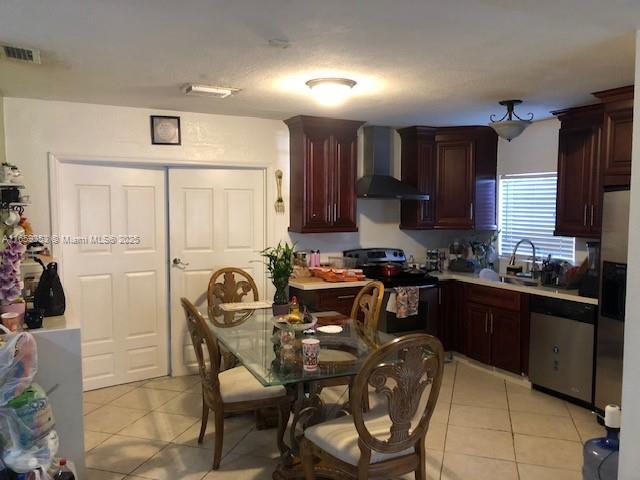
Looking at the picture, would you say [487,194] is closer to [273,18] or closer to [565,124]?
[565,124]

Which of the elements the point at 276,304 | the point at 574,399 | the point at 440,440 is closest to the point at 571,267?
the point at 574,399

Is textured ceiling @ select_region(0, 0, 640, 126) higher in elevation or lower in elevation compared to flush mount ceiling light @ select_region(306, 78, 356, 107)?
higher

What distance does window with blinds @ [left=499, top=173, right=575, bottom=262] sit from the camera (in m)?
4.66

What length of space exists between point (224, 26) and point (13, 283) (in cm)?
169

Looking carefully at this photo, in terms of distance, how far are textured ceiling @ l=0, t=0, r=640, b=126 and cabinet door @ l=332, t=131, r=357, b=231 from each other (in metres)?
0.82

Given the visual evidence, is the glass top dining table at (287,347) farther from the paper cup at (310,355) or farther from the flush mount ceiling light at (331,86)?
the flush mount ceiling light at (331,86)

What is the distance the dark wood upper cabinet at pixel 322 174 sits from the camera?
14.9 ft

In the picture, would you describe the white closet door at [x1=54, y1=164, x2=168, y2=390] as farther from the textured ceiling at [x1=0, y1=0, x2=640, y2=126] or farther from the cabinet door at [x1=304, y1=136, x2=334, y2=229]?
the cabinet door at [x1=304, y1=136, x2=334, y2=229]

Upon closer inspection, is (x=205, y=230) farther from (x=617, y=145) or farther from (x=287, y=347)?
(x=617, y=145)

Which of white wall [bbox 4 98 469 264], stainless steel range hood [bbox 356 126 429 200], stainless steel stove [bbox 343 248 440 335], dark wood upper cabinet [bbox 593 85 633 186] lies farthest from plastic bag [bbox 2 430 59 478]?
dark wood upper cabinet [bbox 593 85 633 186]

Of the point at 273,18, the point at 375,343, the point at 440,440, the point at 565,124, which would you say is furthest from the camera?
the point at 565,124

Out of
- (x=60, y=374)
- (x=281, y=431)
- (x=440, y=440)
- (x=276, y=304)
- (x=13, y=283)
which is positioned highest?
(x=13, y=283)

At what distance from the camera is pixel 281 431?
2.91 meters

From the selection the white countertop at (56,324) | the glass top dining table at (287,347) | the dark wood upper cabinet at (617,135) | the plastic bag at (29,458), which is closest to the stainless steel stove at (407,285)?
the glass top dining table at (287,347)
